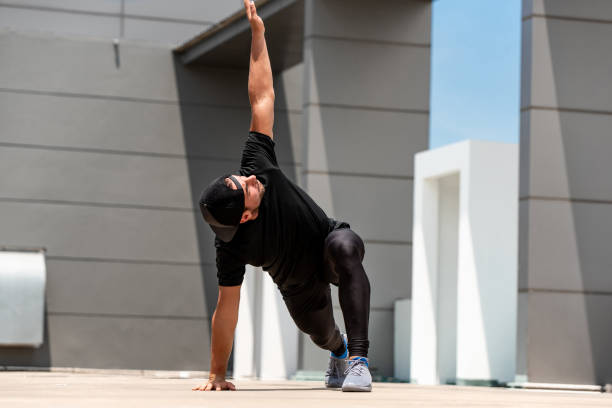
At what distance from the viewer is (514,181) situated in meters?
10.5

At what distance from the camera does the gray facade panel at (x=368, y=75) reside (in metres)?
11.7

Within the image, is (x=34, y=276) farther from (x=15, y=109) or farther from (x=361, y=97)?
(x=361, y=97)

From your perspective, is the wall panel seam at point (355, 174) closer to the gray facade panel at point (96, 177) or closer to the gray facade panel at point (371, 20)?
the gray facade panel at point (371, 20)

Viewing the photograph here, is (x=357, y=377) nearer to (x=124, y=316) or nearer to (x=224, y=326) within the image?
(x=224, y=326)

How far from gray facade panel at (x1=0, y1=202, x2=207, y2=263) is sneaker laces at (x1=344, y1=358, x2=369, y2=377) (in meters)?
11.1

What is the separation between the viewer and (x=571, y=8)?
924cm

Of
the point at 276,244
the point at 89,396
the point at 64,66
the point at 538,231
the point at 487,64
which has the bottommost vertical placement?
the point at 89,396

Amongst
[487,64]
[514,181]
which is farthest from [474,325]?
[487,64]

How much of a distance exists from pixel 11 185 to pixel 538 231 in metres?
8.64

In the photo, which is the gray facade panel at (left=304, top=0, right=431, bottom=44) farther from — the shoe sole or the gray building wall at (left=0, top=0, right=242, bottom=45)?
the shoe sole

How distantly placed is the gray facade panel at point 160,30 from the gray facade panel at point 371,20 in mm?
4742

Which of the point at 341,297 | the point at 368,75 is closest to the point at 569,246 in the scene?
the point at 368,75

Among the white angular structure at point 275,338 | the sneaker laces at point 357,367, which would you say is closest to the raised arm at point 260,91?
the sneaker laces at point 357,367

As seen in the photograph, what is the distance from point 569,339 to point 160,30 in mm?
9248
